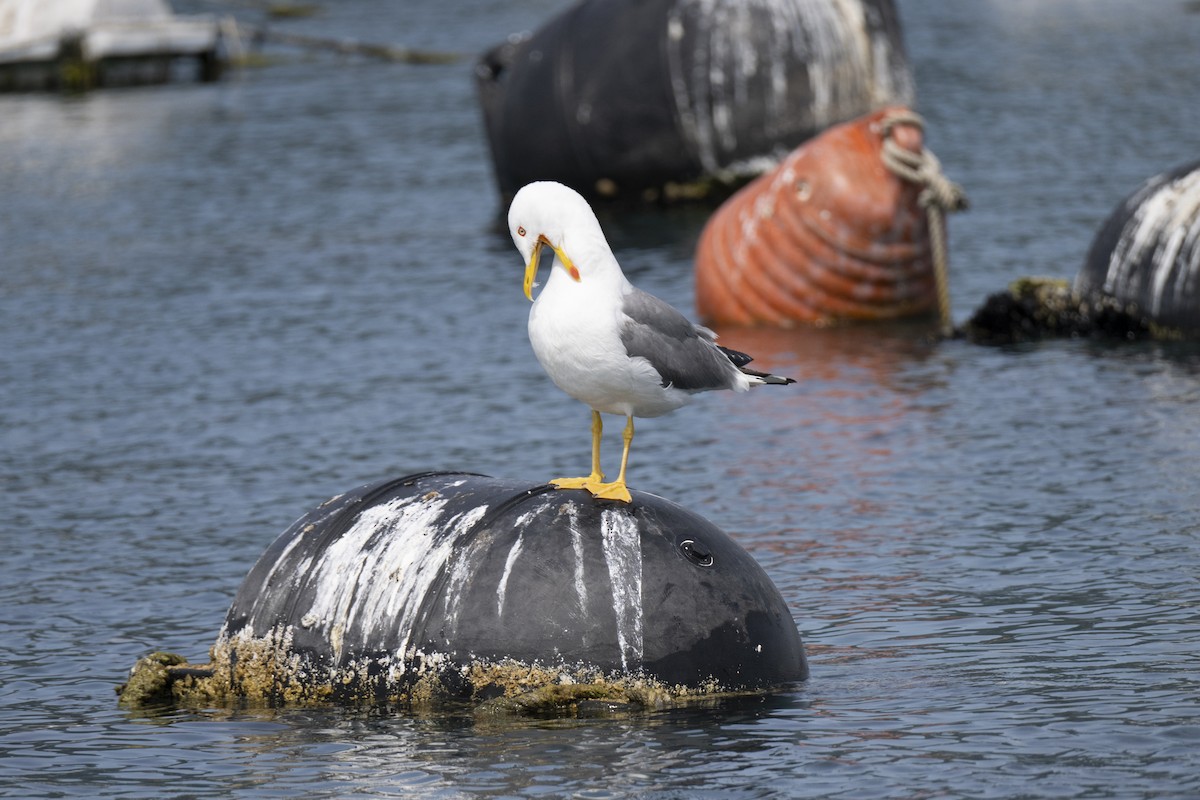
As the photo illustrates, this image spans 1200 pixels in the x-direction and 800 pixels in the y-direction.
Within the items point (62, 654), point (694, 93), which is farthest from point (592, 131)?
point (62, 654)

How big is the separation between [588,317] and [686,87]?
1853cm

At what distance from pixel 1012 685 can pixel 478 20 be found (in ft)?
147

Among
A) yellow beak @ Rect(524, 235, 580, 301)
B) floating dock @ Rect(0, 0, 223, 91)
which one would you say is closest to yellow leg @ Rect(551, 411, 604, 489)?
yellow beak @ Rect(524, 235, 580, 301)

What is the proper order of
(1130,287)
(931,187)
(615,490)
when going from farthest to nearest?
1. (931,187)
2. (1130,287)
3. (615,490)

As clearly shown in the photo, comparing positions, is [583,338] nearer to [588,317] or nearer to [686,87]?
[588,317]

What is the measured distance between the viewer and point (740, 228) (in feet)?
68.2

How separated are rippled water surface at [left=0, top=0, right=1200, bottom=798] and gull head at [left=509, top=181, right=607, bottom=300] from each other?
228 cm

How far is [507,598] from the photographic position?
968 centimetres

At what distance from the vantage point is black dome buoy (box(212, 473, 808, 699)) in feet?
31.6

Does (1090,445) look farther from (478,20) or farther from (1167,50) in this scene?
(478,20)

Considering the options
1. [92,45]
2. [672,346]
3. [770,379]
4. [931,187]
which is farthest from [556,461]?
[92,45]

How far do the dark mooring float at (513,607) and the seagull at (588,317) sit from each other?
66cm

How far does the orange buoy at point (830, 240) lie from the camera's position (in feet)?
65.2

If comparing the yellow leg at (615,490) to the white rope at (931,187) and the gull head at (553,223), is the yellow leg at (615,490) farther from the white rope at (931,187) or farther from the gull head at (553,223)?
the white rope at (931,187)
